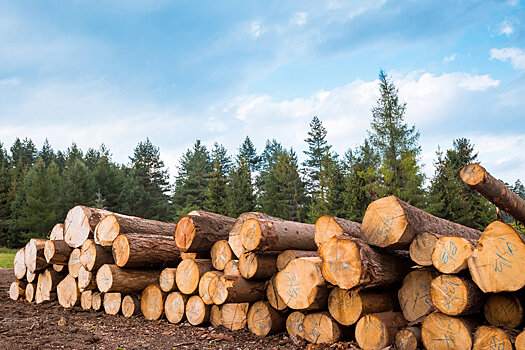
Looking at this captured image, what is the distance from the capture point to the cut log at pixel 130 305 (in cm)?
586

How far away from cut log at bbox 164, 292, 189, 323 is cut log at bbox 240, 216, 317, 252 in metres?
1.44

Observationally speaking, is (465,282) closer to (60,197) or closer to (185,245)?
(185,245)

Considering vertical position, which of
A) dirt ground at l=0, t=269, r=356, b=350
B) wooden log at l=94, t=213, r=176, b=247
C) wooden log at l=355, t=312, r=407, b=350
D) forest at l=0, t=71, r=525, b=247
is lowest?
dirt ground at l=0, t=269, r=356, b=350

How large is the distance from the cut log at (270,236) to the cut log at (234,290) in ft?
1.60

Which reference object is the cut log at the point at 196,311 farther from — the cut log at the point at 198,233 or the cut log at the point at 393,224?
the cut log at the point at 393,224

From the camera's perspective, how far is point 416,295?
4051 mm

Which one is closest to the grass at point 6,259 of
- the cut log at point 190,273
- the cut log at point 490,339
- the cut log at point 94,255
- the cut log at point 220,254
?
the cut log at point 94,255

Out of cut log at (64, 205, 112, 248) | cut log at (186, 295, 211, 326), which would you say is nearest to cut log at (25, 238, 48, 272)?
cut log at (64, 205, 112, 248)

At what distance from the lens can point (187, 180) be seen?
37906mm

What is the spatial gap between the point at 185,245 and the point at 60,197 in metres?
31.7

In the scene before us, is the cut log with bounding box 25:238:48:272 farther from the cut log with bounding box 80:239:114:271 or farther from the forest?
the forest

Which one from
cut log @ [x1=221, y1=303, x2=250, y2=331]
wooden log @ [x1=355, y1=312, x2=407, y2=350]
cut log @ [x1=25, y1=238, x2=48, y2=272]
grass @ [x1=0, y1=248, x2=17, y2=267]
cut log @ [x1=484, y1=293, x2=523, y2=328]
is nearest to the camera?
cut log @ [x1=484, y1=293, x2=523, y2=328]

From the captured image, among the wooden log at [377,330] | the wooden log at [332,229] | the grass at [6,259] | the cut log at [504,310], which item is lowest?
the wooden log at [377,330]

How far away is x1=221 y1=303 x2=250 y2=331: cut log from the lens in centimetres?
503
